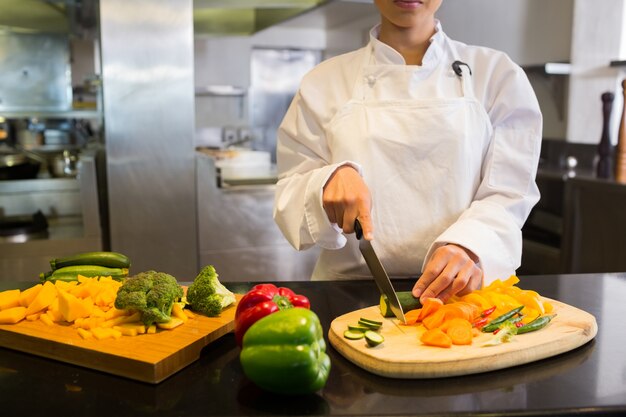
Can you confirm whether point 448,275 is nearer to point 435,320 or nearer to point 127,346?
point 435,320

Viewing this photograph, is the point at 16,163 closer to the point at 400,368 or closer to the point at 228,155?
the point at 228,155

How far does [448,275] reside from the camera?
3.84 feet

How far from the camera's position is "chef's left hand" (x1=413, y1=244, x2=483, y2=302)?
3.80 ft

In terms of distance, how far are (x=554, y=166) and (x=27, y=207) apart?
9.65 ft

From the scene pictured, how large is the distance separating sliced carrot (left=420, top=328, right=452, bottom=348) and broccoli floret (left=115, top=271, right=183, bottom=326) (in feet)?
1.33

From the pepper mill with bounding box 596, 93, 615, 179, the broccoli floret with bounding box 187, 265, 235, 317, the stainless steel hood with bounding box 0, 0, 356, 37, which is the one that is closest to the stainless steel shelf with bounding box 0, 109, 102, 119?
the stainless steel hood with bounding box 0, 0, 356, 37

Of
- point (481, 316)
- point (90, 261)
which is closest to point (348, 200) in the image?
point (481, 316)

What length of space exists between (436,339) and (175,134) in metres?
2.29

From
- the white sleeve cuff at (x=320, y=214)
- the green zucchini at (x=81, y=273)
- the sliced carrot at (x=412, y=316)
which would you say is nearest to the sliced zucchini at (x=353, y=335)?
the sliced carrot at (x=412, y=316)

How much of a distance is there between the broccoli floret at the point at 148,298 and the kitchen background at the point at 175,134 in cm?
204

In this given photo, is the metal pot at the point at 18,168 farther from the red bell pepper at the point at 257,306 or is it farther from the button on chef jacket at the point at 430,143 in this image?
the red bell pepper at the point at 257,306

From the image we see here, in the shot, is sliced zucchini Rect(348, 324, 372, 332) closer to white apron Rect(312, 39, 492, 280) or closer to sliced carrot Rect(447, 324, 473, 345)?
sliced carrot Rect(447, 324, 473, 345)

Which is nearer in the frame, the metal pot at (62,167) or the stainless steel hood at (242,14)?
the stainless steel hood at (242,14)

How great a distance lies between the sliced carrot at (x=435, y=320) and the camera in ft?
3.34
